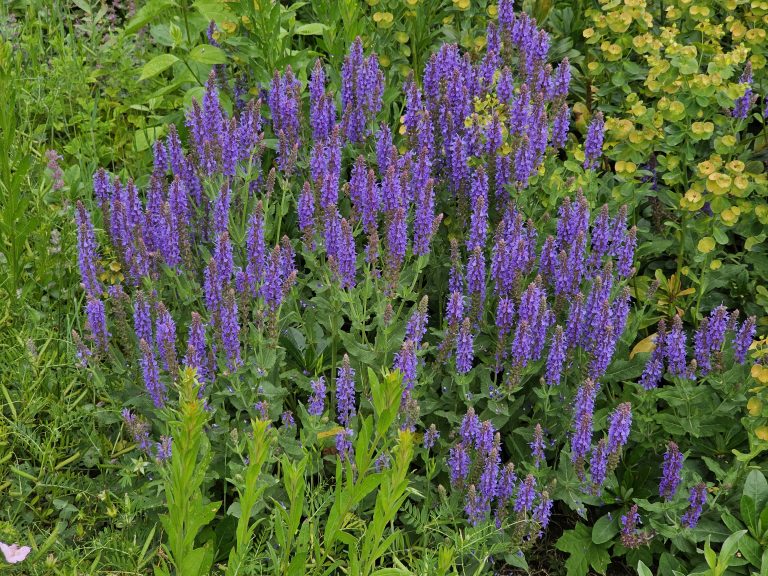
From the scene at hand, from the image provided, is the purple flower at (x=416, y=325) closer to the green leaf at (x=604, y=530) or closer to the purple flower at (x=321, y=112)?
the green leaf at (x=604, y=530)

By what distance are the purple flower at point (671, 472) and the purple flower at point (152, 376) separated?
179 cm

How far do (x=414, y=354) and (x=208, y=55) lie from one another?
7.06 feet

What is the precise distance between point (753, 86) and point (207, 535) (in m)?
3.24

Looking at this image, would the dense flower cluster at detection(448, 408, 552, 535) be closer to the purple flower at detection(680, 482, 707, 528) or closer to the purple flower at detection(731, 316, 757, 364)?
the purple flower at detection(680, 482, 707, 528)

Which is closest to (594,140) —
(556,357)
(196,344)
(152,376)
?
(556,357)

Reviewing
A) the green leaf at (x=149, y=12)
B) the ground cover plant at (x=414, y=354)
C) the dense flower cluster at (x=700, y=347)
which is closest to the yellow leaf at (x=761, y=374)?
the ground cover plant at (x=414, y=354)

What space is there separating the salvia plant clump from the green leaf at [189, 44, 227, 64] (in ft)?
1.82

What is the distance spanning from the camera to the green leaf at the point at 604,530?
340 centimetres

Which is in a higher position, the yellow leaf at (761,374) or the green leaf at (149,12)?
the green leaf at (149,12)

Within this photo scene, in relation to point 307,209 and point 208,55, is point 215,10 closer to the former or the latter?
point 208,55

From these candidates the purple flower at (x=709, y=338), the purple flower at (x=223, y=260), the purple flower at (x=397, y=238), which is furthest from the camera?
the purple flower at (x=709, y=338)

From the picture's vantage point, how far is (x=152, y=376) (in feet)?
10.5

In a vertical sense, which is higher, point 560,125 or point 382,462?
point 560,125

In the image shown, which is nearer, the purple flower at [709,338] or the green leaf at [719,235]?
the purple flower at [709,338]
